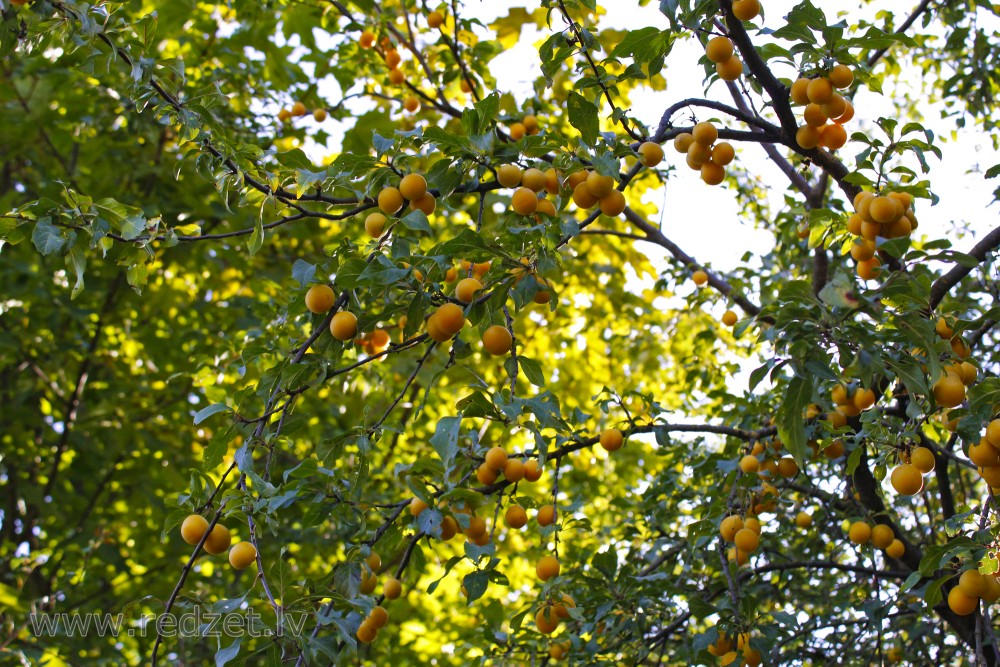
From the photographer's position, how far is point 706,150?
1.82 metres

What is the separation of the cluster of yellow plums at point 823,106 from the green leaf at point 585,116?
496 millimetres

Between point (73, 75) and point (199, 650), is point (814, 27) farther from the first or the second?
point (199, 650)

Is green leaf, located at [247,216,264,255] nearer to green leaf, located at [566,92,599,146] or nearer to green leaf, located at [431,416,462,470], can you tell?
green leaf, located at [431,416,462,470]

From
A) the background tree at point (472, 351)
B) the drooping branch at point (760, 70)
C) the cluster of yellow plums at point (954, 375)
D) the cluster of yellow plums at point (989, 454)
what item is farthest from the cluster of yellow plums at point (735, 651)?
the drooping branch at point (760, 70)

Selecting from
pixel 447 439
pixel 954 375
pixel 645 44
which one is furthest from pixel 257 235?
pixel 954 375

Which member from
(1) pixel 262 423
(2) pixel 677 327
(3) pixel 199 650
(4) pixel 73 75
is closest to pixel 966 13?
(2) pixel 677 327

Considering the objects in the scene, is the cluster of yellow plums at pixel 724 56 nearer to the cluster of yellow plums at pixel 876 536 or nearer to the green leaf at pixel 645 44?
the green leaf at pixel 645 44

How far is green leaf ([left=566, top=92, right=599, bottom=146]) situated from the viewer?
1.61 meters

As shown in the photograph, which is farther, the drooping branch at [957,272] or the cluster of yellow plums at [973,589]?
the drooping branch at [957,272]

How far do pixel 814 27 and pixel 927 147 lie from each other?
46 centimetres

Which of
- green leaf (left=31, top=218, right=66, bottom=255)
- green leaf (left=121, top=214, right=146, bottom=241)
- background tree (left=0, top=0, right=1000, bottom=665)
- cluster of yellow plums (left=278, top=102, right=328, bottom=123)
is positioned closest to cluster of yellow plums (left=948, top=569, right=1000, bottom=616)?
background tree (left=0, top=0, right=1000, bottom=665)

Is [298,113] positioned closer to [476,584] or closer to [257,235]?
[257,235]

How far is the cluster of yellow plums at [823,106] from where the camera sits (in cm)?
170

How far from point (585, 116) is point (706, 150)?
1.19 ft
